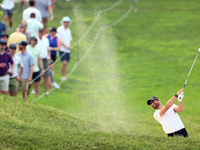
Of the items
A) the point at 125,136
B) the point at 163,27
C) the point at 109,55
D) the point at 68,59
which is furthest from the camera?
the point at 163,27

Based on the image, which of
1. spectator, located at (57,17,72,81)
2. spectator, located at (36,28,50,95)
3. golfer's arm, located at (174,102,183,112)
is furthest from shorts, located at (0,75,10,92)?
golfer's arm, located at (174,102,183,112)

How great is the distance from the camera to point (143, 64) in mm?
23359

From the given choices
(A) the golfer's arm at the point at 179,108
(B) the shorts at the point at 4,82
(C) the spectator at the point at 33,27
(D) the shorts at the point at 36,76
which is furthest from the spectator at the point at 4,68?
(A) the golfer's arm at the point at 179,108

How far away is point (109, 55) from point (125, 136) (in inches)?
433

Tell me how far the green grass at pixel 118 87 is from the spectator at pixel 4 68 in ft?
1.72

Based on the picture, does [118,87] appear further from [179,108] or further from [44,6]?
[179,108]

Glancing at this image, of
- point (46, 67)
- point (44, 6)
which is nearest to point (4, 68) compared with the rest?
point (46, 67)

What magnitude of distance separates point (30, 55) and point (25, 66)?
41cm

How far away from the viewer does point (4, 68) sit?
15359mm

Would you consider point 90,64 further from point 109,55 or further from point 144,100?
point 144,100

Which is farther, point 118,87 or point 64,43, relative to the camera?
point 64,43

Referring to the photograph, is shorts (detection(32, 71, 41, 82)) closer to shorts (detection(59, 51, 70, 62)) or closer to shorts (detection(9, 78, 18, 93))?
shorts (detection(9, 78, 18, 93))

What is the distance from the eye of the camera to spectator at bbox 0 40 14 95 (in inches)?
598

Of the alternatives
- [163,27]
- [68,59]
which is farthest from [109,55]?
[163,27]
